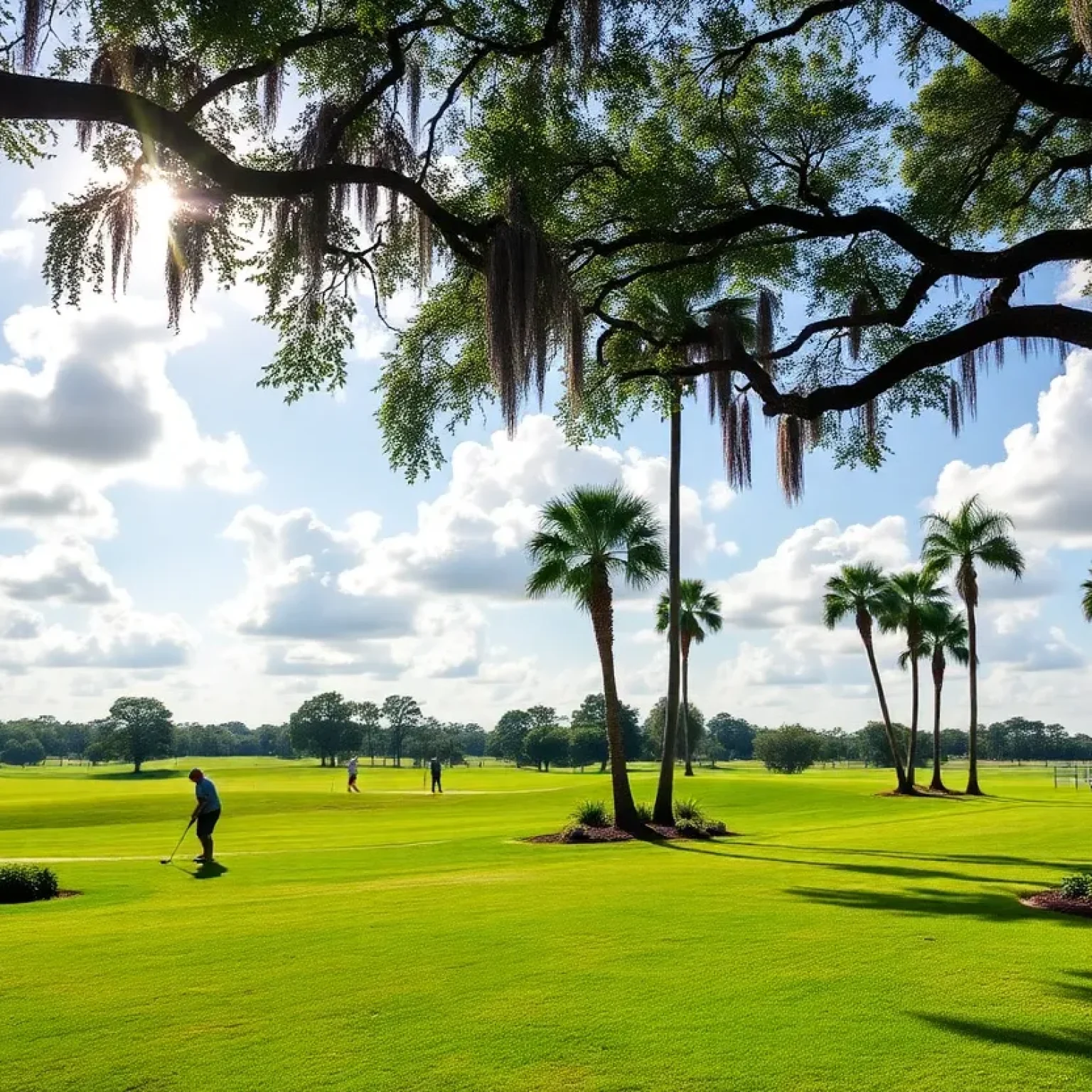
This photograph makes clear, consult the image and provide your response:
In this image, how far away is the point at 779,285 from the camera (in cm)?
1814

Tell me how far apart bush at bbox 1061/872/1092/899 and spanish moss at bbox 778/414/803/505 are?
6184 mm

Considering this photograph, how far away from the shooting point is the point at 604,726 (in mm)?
158125

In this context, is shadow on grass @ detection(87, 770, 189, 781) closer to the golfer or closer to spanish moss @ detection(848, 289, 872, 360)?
the golfer

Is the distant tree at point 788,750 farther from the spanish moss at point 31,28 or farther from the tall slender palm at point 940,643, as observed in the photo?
the spanish moss at point 31,28

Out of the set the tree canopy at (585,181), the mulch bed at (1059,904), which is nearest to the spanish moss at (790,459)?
the tree canopy at (585,181)

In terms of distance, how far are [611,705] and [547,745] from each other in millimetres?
130255

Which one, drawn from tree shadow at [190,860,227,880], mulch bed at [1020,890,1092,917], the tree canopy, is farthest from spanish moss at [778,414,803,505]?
tree shadow at [190,860,227,880]

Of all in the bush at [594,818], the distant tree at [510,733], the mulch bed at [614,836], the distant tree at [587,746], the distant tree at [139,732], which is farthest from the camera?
the distant tree at [510,733]

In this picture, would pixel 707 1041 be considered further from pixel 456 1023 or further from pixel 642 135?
pixel 642 135

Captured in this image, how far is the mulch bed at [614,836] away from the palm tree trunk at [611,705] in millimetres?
397

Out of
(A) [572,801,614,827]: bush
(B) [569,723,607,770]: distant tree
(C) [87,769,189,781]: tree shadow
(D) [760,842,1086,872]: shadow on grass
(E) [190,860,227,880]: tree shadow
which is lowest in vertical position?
(C) [87,769,189,781]: tree shadow

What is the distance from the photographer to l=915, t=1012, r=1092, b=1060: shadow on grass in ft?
22.1

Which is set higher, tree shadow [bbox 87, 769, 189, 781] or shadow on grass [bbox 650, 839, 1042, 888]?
shadow on grass [bbox 650, 839, 1042, 888]

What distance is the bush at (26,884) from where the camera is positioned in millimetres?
15484
